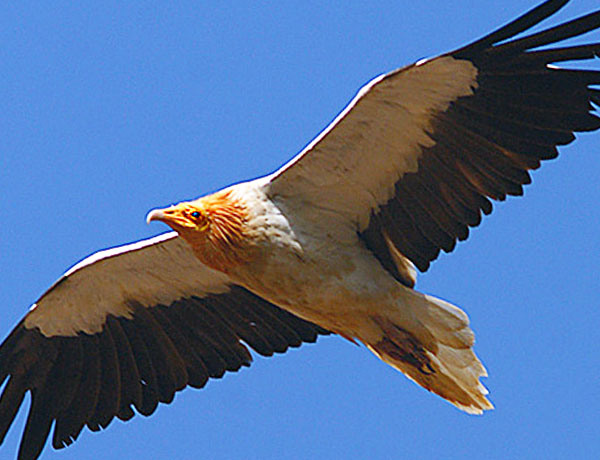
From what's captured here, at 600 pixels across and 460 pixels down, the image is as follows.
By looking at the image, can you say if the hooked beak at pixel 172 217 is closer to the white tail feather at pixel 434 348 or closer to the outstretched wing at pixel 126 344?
the outstretched wing at pixel 126 344

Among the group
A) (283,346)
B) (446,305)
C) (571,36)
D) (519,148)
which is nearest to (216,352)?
(283,346)

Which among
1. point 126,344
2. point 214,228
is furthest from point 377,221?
point 126,344

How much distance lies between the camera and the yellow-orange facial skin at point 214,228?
7020mm

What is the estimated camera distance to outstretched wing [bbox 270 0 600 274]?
6.68m

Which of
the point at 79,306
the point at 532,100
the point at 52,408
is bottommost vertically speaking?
the point at 52,408

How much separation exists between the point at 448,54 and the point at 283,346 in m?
2.38

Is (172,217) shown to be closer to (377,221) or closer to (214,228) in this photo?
(214,228)

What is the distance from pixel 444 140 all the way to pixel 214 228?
133 cm

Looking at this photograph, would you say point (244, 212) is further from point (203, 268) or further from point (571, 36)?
point (571, 36)

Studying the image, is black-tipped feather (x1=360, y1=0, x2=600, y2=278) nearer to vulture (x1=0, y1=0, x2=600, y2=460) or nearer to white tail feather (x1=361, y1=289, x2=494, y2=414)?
vulture (x1=0, y1=0, x2=600, y2=460)

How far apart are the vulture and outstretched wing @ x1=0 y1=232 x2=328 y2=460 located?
0.01 metres

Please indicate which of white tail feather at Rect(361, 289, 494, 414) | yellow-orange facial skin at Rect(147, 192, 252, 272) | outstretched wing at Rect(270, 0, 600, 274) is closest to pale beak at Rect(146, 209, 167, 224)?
yellow-orange facial skin at Rect(147, 192, 252, 272)

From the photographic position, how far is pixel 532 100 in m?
6.82

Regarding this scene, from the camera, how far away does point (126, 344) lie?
8383 millimetres
